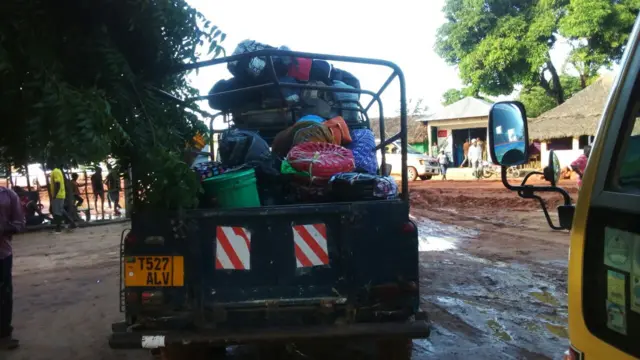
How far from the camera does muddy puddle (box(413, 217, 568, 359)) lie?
15.5ft

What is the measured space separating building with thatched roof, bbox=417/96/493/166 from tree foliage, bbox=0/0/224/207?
28.1 m

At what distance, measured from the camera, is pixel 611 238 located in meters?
1.65

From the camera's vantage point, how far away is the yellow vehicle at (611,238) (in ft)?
5.15

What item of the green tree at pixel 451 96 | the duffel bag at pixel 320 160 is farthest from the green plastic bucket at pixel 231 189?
the green tree at pixel 451 96

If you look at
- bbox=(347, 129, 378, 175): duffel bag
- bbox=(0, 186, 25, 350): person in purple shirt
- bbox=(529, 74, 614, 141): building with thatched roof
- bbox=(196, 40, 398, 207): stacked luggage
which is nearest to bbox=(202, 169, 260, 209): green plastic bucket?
bbox=(196, 40, 398, 207): stacked luggage

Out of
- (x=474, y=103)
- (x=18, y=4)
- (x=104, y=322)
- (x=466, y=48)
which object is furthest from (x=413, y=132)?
(x=18, y=4)

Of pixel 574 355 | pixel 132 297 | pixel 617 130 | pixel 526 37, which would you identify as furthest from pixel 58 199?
pixel 526 37

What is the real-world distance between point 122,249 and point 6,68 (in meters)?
1.52

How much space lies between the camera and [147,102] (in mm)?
3541

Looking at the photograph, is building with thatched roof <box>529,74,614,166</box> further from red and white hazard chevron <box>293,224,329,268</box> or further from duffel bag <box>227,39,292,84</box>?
red and white hazard chevron <box>293,224,329,268</box>

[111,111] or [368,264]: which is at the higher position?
[111,111]

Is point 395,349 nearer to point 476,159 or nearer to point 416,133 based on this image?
point 476,159

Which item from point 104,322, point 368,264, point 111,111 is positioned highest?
point 111,111

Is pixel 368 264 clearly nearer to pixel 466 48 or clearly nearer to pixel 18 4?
pixel 18 4
